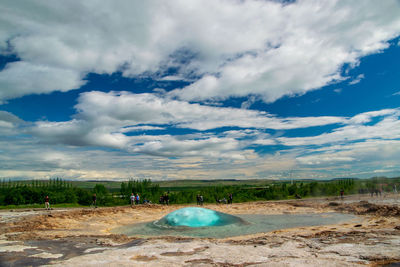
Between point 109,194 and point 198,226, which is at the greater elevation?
point 198,226

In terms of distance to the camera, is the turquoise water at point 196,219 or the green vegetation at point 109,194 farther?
the green vegetation at point 109,194

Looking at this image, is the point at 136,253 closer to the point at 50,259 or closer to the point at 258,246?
the point at 50,259

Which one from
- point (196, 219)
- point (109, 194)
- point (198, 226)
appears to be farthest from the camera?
point (109, 194)

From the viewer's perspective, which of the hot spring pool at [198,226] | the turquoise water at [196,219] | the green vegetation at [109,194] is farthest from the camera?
the green vegetation at [109,194]

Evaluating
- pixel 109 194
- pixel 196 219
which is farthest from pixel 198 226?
pixel 109 194

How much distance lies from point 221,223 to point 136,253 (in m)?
10.1

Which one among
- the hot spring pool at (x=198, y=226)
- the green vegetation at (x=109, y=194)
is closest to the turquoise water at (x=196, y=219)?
the hot spring pool at (x=198, y=226)

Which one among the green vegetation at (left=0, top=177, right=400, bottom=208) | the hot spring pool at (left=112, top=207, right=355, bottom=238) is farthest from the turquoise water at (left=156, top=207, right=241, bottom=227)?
the green vegetation at (left=0, top=177, right=400, bottom=208)

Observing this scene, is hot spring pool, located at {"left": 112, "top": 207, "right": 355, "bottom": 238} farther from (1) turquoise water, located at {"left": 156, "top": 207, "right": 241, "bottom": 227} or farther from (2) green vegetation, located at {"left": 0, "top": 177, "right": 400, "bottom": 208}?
(2) green vegetation, located at {"left": 0, "top": 177, "right": 400, "bottom": 208}

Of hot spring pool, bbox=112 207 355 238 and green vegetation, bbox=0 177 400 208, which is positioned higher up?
hot spring pool, bbox=112 207 355 238

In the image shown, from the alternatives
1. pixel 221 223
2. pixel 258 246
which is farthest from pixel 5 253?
Answer: pixel 221 223

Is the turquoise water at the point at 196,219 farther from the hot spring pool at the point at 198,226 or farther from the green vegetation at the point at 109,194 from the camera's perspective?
the green vegetation at the point at 109,194

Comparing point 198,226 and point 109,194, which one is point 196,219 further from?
point 109,194

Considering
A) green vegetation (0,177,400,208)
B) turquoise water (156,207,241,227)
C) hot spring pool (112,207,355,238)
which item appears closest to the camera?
hot spring pool (112,207,355,238)
